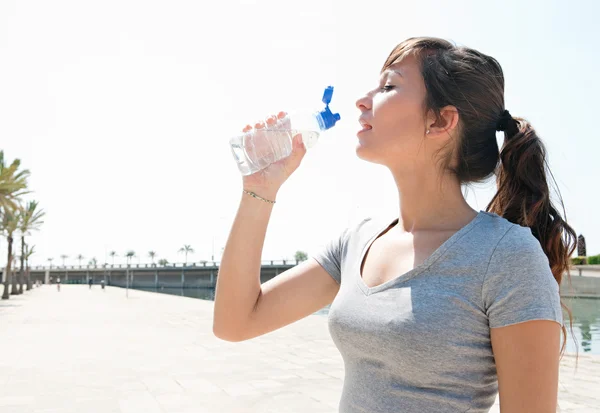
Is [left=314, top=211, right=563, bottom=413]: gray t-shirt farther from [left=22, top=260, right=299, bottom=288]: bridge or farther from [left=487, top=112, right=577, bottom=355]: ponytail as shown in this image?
[left=22, top=260, right=299, bottom=288]: bridge

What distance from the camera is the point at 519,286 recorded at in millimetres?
1139

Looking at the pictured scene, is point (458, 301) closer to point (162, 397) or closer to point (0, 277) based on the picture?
point (162, 397)

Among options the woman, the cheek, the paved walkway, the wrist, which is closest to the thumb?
the woman

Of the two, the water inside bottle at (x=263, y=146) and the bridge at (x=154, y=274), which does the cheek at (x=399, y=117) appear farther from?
the bridge at (x=154, y=274)

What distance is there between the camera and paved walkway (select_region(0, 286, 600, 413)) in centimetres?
566

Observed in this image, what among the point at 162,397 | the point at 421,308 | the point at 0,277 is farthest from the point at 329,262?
the point at 0,277

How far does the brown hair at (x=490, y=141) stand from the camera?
4.74ft

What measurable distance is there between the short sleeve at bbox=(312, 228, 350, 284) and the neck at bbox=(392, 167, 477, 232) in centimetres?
25

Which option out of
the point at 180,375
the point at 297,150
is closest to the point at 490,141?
the point at 297,150

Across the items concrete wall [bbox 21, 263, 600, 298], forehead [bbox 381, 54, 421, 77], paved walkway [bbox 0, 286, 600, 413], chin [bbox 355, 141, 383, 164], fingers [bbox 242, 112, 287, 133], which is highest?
forehead [bbox 381, 54, 421, 77]

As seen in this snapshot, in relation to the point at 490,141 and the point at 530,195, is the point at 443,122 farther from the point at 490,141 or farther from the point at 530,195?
the point at 530,195

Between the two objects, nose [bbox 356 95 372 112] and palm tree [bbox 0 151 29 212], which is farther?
palm tree [bbox 0 151 29 212]

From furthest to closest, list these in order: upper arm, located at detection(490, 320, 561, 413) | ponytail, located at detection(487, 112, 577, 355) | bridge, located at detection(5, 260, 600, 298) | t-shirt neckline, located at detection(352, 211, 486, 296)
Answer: bridge, located at detection(5, 260, 600, 298) → ponytail, located at detection(487, 112, 577, 355) → t-shirt neckline, located at detection(352, 211, 486, 296) → upper arm, located at detection(490, 320, 561, 413)

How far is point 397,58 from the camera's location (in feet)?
5.05
